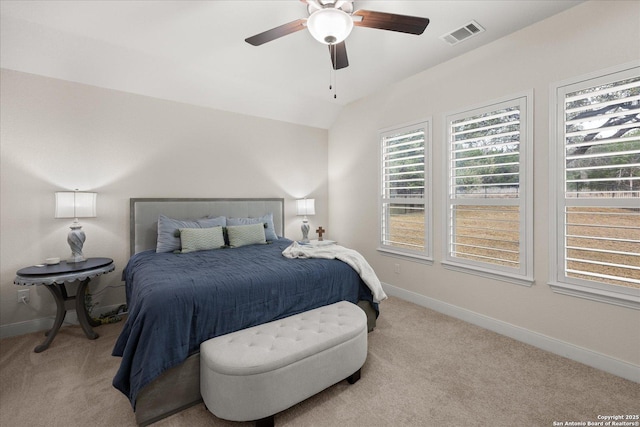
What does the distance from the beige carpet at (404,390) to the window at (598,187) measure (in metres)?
0.69

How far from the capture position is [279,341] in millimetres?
1716

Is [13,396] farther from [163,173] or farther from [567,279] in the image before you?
[567,279]

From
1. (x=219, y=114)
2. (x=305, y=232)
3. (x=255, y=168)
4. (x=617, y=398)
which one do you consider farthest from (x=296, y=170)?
(x=617, y=398)

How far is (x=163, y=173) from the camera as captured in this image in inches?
139

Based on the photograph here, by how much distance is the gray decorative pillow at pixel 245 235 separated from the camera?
3.45 m

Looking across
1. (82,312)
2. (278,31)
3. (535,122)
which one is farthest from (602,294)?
(82,312)

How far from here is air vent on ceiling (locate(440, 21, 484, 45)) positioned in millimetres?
2471

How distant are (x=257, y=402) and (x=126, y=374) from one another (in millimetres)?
808

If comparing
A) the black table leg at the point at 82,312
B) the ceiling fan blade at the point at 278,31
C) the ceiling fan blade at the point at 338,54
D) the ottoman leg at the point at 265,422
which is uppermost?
the ceiling fan blade at the point at 278,31

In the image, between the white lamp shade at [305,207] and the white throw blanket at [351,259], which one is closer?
the white throw blanket at [351,259]

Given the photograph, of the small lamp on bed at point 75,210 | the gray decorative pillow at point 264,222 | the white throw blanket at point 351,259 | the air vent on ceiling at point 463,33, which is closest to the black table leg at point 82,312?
the small lamp on bed at point 75,210

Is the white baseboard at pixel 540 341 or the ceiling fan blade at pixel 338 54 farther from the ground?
the ceiling fan blade at pixel 338 54

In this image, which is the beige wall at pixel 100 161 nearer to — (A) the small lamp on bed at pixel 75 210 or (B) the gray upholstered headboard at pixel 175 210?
(B) the gray upholstered headboard at pixel 175 210

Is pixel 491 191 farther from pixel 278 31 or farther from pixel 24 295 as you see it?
pixel 24 295
